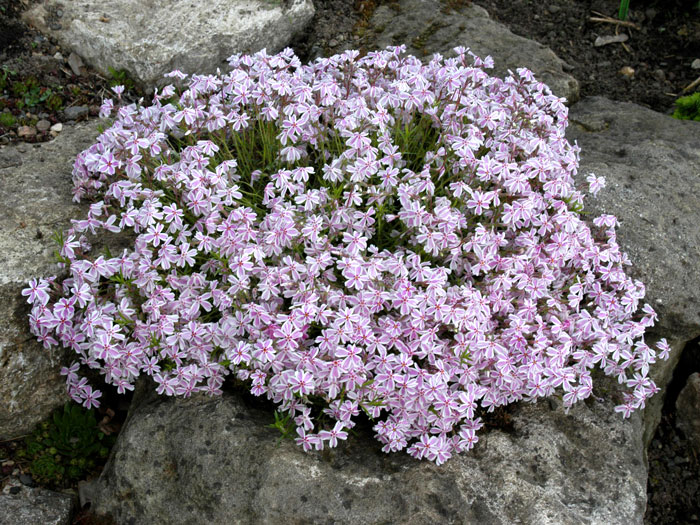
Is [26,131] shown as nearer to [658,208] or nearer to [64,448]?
[64,448]

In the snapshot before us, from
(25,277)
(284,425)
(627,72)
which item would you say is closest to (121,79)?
(25,277)

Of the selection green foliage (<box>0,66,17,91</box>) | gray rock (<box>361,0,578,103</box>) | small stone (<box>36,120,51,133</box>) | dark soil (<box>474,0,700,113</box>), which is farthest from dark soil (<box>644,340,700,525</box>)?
green foliage (<box>0,66,17,91</box>)

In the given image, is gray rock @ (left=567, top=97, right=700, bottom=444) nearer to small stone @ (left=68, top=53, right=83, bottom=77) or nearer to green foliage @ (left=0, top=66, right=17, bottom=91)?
small stone @ (left=68, top=53, right=83, bottom=77)

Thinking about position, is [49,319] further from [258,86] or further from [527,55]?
[527,55]

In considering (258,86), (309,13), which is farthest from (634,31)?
(258,86)

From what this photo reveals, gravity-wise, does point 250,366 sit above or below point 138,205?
below
